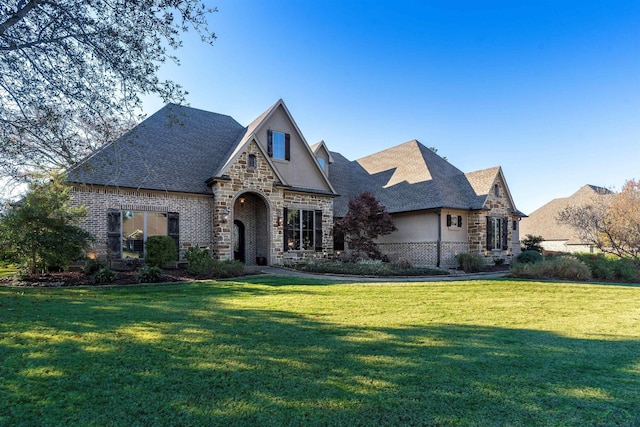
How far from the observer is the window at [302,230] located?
18.0 m

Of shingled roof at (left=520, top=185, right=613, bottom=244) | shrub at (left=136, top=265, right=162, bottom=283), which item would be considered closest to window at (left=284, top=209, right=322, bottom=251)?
shrub at (left=136, top=265, right=162, bottom=283)

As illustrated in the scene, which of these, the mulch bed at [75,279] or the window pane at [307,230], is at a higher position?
the window pane at [307,230]

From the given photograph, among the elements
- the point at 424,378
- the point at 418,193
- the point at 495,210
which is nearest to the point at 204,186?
the point at 418,193

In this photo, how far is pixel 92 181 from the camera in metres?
13.5

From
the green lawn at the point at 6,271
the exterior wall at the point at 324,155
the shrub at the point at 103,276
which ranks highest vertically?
the exterior wall at the point at 324,155

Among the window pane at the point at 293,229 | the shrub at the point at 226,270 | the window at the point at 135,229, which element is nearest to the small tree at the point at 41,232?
the window at the point at 135,229

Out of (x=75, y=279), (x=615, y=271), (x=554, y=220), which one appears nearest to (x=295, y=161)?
(x=75, y=279)

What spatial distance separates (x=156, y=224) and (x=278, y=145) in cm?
754

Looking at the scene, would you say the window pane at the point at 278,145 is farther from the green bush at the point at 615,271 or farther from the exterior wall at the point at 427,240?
the green bush at the point at 615,271

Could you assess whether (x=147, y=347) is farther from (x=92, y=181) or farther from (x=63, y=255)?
(x=92, y=181)

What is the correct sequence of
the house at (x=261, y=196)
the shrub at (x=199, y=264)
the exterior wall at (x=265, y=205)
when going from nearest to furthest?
the shrub at (x=199, y=264), the house at (x=261, y=196), the exterior wall at (x=265, y=205)

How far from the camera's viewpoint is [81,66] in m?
7.60

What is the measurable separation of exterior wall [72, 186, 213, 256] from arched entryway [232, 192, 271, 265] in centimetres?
233

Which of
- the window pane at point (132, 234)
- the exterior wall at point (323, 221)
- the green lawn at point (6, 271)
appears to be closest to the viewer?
the green lawn at point (6, 271)
